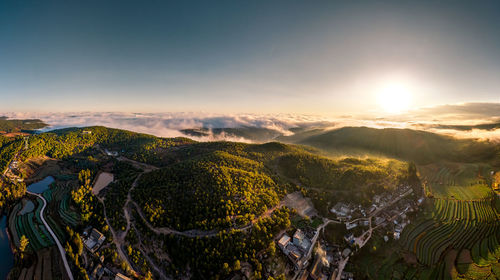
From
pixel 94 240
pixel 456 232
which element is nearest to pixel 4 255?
pixel 94 240

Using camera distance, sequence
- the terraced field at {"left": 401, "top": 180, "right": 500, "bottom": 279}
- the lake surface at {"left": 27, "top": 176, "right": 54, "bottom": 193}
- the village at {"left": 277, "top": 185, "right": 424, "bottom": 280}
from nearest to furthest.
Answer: the terraced field at {"left": 401, "top": 180, "right": 500, "bottom": 279}, the village at {"left": 277, "top": 185, "right": 424, "bottom": 280}, the lake surface at {"left": 27, "top": 176, "right": 54, "bottom": 193}

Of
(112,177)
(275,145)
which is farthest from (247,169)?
(112,177)

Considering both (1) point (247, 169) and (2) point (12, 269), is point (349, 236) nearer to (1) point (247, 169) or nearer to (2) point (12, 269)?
(1) point (247, 169)

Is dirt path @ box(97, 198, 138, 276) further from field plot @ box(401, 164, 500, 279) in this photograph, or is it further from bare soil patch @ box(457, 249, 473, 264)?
bare soil patch @ box(457, 249, 473, 264)

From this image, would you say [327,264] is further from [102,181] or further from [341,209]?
[102,181]

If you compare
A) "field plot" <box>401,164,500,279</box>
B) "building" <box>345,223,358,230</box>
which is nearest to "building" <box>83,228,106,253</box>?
"building" <box>345,223,358,230</box>

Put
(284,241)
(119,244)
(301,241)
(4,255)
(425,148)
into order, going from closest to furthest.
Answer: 1. (284,241)
2. (301,241)
3. (119,244)
4. (4,255)
5. (425,148)
